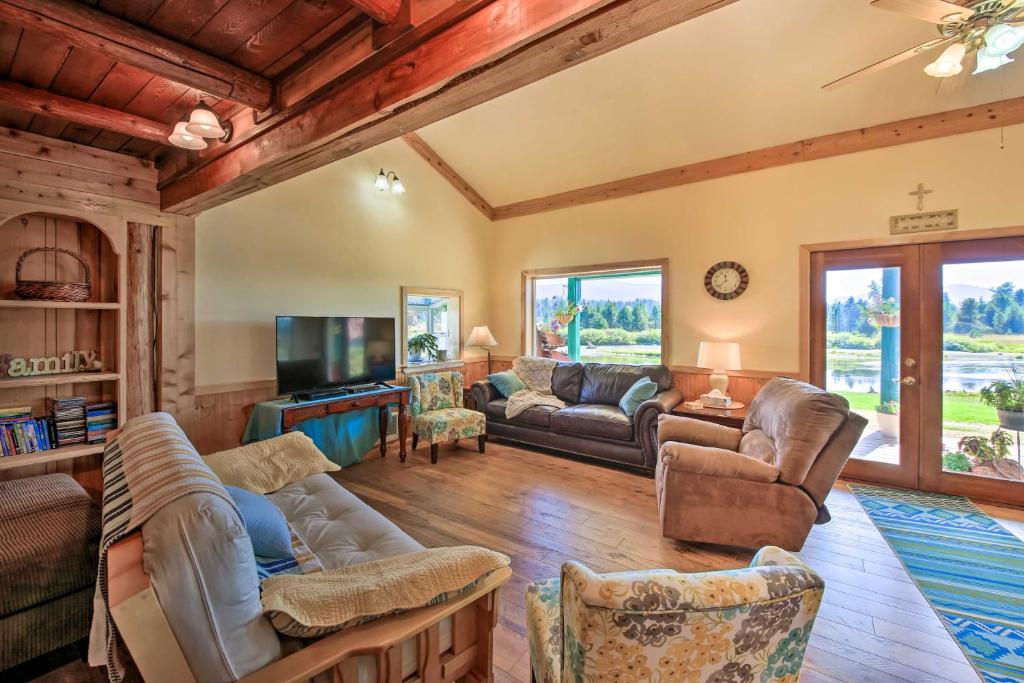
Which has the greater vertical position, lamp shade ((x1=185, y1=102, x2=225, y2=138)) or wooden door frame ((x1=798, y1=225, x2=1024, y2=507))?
lamp shade ((x1=185, y1=102, x2=225, y2=138))

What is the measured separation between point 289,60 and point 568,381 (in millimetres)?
3851

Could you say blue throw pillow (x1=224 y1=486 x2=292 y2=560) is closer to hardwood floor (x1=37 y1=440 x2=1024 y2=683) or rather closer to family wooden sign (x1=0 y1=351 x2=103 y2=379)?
hardwood floor (x1=37 y1=440 x2=1024 y2=683)

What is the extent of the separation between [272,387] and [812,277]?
16.5ft

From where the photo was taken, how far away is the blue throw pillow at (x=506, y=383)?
491 centimetres

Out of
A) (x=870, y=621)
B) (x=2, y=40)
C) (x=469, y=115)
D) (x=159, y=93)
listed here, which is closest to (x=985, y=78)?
(x=870, y=621)

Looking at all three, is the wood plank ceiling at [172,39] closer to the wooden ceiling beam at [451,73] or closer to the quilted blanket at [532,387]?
the wooden ceiling beam at [451,73]

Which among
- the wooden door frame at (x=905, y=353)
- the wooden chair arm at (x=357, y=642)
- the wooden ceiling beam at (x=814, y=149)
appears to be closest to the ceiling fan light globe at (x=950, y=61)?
the wooden ceiling beam at (x=814, y=149)

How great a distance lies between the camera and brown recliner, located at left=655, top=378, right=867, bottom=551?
2.30 m

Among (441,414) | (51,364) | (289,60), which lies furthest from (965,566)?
(51,364)

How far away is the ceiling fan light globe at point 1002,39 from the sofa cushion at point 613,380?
308 cm

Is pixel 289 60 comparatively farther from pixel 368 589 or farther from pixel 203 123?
pixel 368 589

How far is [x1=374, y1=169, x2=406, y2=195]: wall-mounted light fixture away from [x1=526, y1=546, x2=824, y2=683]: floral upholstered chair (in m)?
4.52

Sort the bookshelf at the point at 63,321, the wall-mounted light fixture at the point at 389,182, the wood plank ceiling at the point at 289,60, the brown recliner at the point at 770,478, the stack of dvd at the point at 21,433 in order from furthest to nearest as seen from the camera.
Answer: the wall-mounted light fixture at the point at 389,182, the bookshelf at the point at 63,321, the stack of dvd at the point at 21,433, the brown recliner at the point at 770,478, the wood plank ceiling at the point at 289,60

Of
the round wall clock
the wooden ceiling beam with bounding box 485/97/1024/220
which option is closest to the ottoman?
the round wall clock
